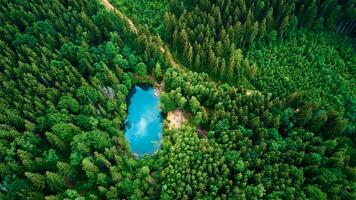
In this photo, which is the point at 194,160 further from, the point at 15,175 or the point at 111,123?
the point at 15,175

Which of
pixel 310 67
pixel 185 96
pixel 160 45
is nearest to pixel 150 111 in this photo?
pixel 185 96

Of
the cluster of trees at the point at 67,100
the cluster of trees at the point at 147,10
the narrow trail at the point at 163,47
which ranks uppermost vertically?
the cluster of trees at the point at 147,10

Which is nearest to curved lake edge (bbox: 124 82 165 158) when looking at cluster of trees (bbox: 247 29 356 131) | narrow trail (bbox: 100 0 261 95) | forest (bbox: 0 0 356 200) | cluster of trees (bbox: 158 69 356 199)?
forest (bbox: 0 0 356 200)

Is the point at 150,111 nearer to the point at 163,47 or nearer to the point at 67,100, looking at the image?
the point at 163,47

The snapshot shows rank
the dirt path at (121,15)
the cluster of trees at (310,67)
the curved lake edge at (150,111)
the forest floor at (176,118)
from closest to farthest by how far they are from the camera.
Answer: the curved lake edge at (150,111) → the forest floor at (176,118) → the cluster of trees at (310,67) → the dirt path at (121,15)

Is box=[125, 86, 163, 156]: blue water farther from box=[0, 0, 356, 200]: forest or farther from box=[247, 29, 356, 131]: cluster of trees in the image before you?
Answer: box=[247, 29, 356, 131]: cluster of trees

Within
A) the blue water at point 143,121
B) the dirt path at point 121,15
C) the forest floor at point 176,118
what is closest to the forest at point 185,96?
the dirt path at point 121,15

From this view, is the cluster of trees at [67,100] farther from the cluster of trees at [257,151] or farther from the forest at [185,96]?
the cluster of trees at [257,151]
